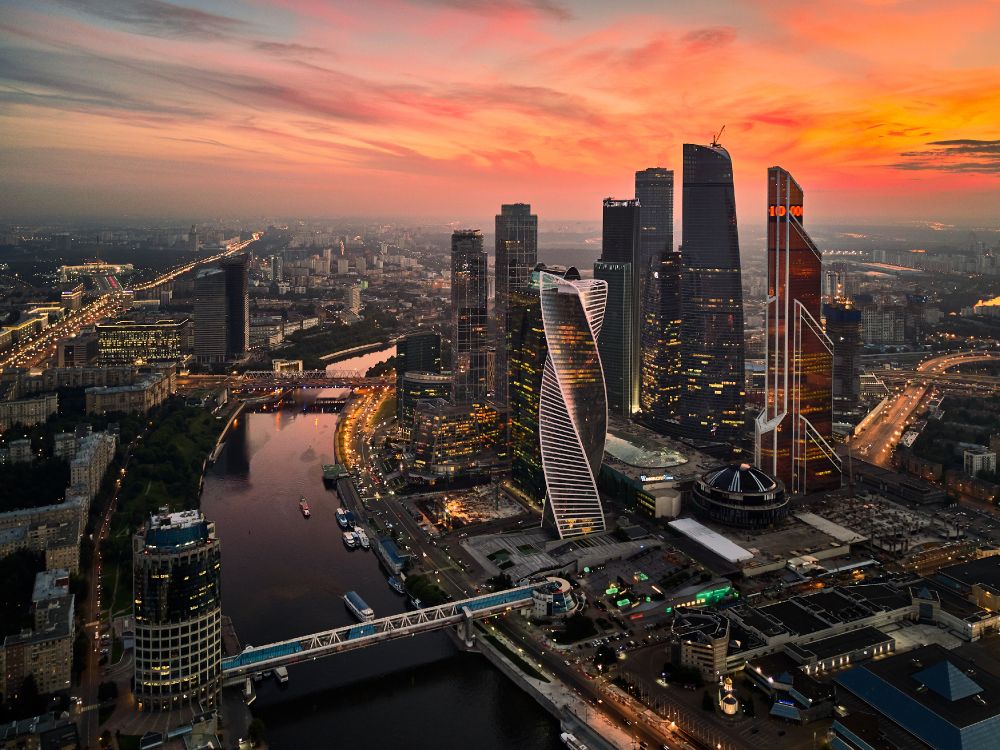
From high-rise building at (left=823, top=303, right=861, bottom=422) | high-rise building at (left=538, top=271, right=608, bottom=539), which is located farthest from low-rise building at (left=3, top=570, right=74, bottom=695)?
high-rise building at (left=823, top=303, right=861, bottom=422)

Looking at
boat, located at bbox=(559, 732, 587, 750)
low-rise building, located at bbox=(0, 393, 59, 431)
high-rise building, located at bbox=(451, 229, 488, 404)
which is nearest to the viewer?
boat, located at bbox=(559, 732, 587, 750)

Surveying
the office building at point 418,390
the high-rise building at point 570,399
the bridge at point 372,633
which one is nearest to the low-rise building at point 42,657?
the bridge at point 372,633

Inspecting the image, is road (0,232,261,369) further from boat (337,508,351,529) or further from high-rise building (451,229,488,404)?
boat (337,508,351,529)

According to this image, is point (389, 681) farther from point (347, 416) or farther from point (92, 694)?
point (347, 416)

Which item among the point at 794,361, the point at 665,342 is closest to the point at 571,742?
the point at 794,361

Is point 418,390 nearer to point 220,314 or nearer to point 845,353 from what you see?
point 845,353

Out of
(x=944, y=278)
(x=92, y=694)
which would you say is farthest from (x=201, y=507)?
(x=944, y=278)
